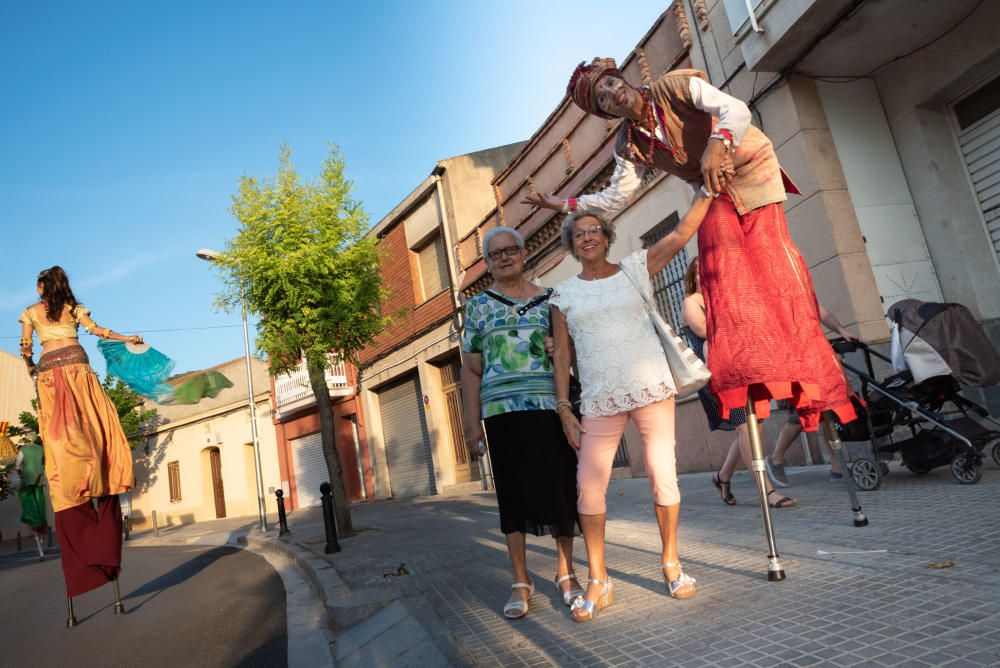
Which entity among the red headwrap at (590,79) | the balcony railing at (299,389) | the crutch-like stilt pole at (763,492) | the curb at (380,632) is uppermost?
the balcony railing at (299,389)

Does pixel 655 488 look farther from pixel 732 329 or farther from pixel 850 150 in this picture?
pixel 850 150

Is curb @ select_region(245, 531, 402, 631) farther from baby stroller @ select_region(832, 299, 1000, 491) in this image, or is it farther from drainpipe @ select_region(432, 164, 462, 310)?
drainpipe @ select_region(432, 164, 462, 310)

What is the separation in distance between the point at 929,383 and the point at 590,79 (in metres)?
3.66

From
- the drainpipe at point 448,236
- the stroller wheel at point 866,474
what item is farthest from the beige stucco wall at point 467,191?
the stroller wheel at point 866,474

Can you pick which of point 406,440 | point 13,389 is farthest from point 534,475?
point 13,389

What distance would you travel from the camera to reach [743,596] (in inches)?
105

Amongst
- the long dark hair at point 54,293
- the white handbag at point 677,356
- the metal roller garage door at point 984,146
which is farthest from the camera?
the metal roller garage door at point 984,146

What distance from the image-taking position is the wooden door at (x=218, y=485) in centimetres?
2762

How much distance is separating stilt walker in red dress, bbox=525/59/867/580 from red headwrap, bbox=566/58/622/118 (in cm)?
2

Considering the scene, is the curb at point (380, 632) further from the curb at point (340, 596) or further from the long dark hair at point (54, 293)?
the long dark hair at point (54, 293)

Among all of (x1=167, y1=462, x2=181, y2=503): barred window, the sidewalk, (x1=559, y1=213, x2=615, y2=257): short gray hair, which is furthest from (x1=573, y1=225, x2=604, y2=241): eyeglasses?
(x1=167, y1=462, x2=181, y2=503): barred window

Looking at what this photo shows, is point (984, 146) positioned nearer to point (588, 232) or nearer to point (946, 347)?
point (946, 347)

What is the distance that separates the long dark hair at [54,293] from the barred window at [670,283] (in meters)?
7.83

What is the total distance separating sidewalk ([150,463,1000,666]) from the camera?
2041 millimetres
